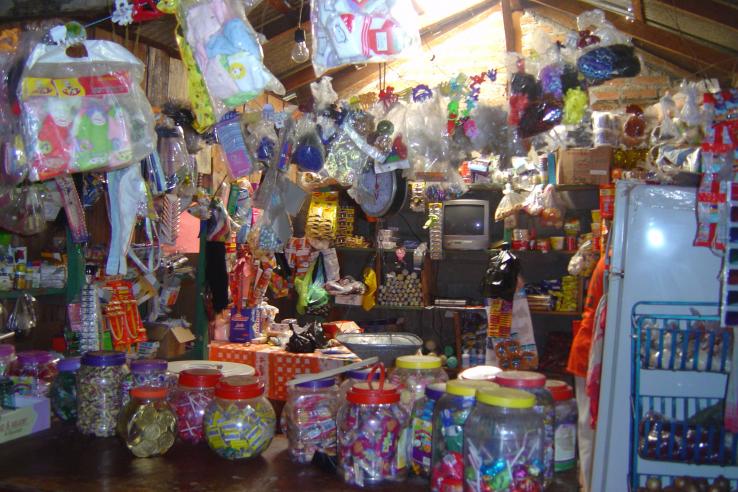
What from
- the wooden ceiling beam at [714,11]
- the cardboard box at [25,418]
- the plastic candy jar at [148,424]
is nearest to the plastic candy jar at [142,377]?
the plastic candy jar at [148,424]

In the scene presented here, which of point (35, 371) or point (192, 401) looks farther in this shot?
point (35, 371)

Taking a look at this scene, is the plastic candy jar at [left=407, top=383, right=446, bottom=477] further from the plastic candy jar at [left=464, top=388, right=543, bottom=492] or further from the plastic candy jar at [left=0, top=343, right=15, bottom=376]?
the plastic candy jar at [left=0, top=343, right=15, bottom=376]

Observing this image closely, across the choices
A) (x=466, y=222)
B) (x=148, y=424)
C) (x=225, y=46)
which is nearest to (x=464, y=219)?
(x=466, y=222)

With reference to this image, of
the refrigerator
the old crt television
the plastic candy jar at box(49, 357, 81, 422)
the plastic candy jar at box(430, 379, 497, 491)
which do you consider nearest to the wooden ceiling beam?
the refrigerator

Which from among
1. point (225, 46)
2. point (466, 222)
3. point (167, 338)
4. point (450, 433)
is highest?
point (225, 46)

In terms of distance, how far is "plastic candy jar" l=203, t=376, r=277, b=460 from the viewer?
1.64 meters

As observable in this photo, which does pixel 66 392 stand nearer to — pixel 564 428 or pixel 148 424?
pixel 148 424

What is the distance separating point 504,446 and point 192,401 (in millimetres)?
966

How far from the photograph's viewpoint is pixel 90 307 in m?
3.28

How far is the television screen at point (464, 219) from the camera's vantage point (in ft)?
18.1

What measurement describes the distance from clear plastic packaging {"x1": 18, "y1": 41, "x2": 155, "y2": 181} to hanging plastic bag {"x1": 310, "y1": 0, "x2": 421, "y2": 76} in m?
0.60

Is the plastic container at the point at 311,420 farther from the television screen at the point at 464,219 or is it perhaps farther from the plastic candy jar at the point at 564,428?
the television screen at the point at 464,219

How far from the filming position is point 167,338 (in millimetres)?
4008

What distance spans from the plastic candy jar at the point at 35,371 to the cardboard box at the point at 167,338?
5.56 ft
